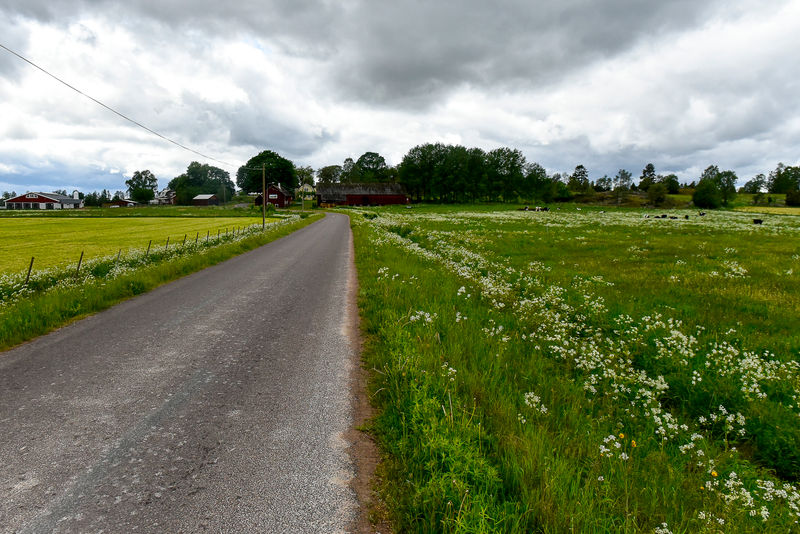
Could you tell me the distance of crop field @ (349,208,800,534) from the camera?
10.8 ft

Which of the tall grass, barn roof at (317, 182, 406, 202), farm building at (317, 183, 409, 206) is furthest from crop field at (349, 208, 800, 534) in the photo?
barn roof at (317, 182, 406, 202)

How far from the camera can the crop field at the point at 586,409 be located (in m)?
3.29

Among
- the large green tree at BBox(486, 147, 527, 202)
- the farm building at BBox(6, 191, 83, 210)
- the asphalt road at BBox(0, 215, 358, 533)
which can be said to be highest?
the large green tree at BBox(486, 147, 527, 202)

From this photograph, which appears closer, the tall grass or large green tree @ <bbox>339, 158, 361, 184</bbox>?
the tall grass

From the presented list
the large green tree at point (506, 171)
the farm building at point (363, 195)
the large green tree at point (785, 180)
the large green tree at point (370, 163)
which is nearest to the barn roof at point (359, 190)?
the farm building at point (363, 195)

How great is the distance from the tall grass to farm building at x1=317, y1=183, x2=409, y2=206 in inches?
4057

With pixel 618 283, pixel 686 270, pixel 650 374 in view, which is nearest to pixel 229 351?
pixel 650 374

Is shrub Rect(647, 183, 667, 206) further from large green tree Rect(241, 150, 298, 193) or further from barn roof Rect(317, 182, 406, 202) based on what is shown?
large green tree Rect(241, 150, 298, 193)

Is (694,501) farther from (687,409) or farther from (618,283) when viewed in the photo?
(618,283)

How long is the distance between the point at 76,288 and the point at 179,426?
421 inches

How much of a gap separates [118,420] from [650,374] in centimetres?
838

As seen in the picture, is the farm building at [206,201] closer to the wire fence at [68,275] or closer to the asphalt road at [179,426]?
the wire fence at [68,275]

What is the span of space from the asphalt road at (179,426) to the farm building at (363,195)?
115 metres

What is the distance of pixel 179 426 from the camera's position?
4.73m
